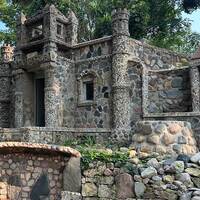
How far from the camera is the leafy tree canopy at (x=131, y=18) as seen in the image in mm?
22984

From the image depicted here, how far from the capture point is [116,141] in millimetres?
13969

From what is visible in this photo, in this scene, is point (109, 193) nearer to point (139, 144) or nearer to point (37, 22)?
point (139, 144)

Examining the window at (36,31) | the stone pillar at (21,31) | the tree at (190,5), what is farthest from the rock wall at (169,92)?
the tree at (190,5)

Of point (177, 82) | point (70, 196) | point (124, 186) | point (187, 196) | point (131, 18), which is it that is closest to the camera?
point (187, 196)

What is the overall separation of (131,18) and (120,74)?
918cm

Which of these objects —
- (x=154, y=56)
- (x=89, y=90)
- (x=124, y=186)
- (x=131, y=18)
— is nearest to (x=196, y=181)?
(x=124, y=186)

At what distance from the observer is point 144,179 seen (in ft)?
30.2

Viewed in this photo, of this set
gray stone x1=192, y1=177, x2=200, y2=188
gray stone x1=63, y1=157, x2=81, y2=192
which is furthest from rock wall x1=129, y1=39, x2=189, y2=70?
gray stone x1=192, y1=177, x2=200, y2=188

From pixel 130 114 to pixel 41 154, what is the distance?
4.92m

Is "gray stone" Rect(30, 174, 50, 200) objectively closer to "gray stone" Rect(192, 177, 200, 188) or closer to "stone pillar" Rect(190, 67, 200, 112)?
"gray stone" Rect(192, 177, 200, 188)

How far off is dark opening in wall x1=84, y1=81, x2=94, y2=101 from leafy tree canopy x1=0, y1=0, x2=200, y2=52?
7.60 meters

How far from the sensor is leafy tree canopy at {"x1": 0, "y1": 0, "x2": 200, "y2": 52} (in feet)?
75.4

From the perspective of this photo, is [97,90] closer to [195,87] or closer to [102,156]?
[195,87]

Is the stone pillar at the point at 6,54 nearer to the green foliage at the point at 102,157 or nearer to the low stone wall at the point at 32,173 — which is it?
the low stone wall at the point at 32,173
